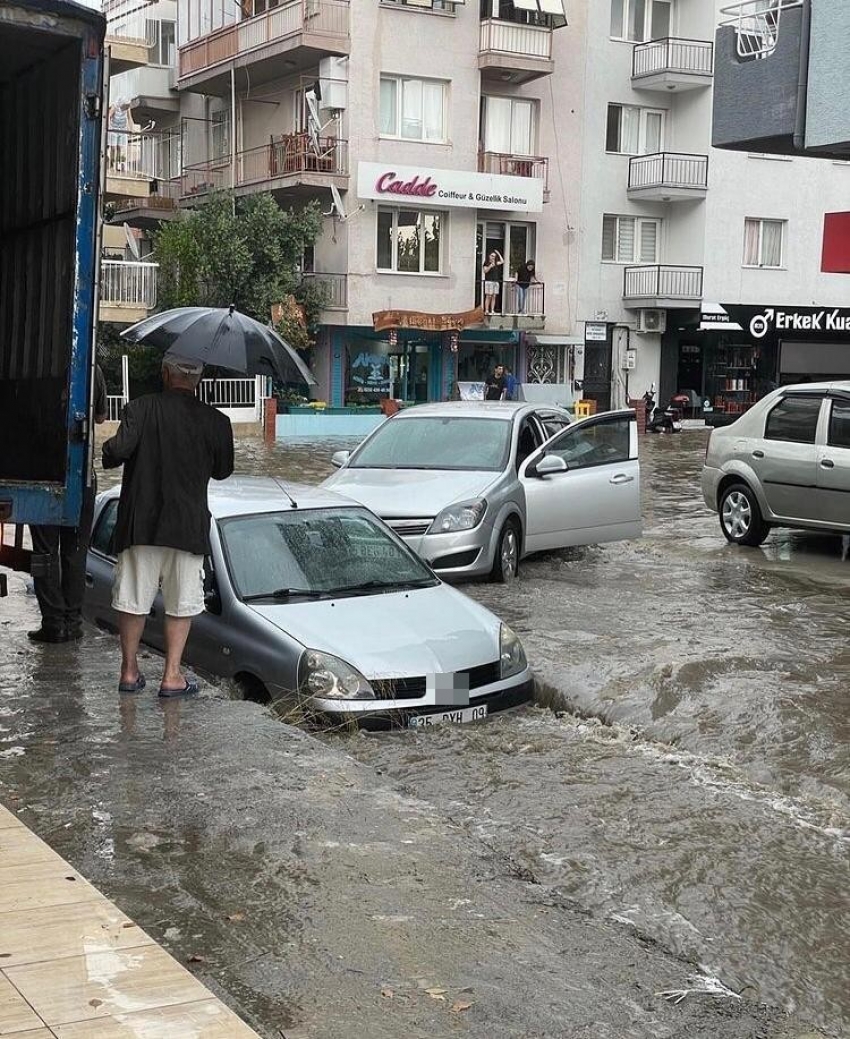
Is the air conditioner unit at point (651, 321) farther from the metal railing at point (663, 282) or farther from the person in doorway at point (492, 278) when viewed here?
the person in doorway at point (492, 278)

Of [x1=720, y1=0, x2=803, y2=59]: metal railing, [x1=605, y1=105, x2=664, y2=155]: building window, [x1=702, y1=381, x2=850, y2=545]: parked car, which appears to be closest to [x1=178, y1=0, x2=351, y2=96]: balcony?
[x1=605, y1=105, x2=664, y2=155]: building window

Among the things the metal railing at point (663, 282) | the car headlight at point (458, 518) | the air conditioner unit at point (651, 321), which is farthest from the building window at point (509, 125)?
the car headlight at point (458, 518)

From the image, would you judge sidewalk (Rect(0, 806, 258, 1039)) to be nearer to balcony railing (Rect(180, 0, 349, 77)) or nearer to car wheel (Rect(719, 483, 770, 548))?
car wheel (Rect(719, 483, 770, 548))

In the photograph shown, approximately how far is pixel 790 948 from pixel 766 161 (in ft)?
133

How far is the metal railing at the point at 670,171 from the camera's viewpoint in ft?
135

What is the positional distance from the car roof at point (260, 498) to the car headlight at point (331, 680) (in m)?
1.56

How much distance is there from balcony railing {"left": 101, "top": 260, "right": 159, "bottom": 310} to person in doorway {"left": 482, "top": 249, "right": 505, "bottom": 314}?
8.69 m

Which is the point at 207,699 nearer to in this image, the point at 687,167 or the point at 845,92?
the point at 845,92

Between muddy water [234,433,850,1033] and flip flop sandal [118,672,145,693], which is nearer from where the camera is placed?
muddy water [234,433,850,1033]

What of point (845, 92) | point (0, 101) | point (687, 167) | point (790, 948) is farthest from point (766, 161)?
point (790, 948)

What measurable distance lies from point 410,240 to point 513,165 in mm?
3743

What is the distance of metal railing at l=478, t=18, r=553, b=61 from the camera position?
125 ft

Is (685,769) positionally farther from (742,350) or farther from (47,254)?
(742,350)

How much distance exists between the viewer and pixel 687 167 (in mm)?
41500
